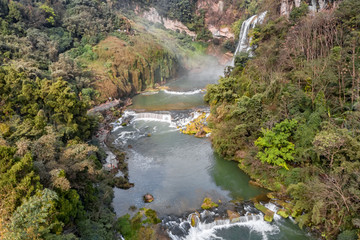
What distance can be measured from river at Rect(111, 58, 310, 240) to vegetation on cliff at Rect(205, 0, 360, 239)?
194cm

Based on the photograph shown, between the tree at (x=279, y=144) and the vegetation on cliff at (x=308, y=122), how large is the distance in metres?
0.07

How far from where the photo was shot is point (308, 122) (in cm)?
1800

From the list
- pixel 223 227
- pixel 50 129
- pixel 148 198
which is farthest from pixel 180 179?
pixel 50 129

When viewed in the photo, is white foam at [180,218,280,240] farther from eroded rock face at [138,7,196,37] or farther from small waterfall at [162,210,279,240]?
eroded rock face at [138,7,196,37]

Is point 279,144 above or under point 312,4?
under

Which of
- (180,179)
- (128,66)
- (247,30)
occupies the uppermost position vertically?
(247,30)

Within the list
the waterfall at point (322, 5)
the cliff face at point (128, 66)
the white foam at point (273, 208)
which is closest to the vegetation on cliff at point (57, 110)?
the cliff face at point (128, 66)

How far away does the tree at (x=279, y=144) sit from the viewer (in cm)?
1848

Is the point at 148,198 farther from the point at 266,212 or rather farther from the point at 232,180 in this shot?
the point at 266,212

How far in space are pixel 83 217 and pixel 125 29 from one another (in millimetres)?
52069

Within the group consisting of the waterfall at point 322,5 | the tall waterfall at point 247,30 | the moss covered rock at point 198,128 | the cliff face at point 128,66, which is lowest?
the moss covered rock at point 198,128

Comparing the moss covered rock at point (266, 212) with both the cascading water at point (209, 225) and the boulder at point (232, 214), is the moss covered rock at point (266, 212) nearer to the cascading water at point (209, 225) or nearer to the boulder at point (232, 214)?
the cascading water at point (209, 225)

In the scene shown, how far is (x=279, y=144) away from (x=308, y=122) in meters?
2.66

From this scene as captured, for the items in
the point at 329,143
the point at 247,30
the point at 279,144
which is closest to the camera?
the point at 329,143
